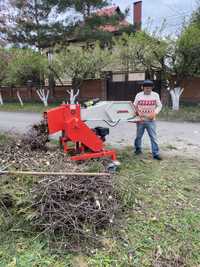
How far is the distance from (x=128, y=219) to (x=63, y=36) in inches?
680

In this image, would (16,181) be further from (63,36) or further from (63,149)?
(63,36)

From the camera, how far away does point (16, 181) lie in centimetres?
318

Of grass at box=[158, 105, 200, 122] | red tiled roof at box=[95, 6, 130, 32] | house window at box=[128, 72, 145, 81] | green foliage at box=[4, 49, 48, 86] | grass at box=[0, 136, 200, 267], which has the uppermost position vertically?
red tiled roof at box=[95, 6, 130, 32]

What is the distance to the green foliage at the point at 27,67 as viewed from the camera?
1630 centimetres

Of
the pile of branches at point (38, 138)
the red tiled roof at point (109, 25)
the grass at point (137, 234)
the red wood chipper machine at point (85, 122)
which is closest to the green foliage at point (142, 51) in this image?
the red tiled roof at point (109, 25)

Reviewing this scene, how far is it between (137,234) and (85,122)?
6.47ft

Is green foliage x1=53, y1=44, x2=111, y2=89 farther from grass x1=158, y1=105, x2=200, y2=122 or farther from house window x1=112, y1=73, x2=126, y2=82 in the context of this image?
grass x1=158, y1=105, x2=200, y2=122

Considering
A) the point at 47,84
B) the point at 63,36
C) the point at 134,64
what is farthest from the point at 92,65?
the point at 47,84

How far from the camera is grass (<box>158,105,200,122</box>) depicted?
447 inches

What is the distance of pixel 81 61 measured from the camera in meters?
14.8

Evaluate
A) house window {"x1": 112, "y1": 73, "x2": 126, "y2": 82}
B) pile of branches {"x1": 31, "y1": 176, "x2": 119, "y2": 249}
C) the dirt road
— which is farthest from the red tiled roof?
pile of branches {"x1": 31, "y1": 176, "x2": 119, "y2": 249}

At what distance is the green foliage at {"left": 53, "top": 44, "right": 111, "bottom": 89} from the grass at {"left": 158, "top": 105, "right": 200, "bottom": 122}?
4.50 metres

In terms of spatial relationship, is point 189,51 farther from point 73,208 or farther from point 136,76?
point 73,208

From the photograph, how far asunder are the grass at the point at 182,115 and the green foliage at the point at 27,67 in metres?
7.90
